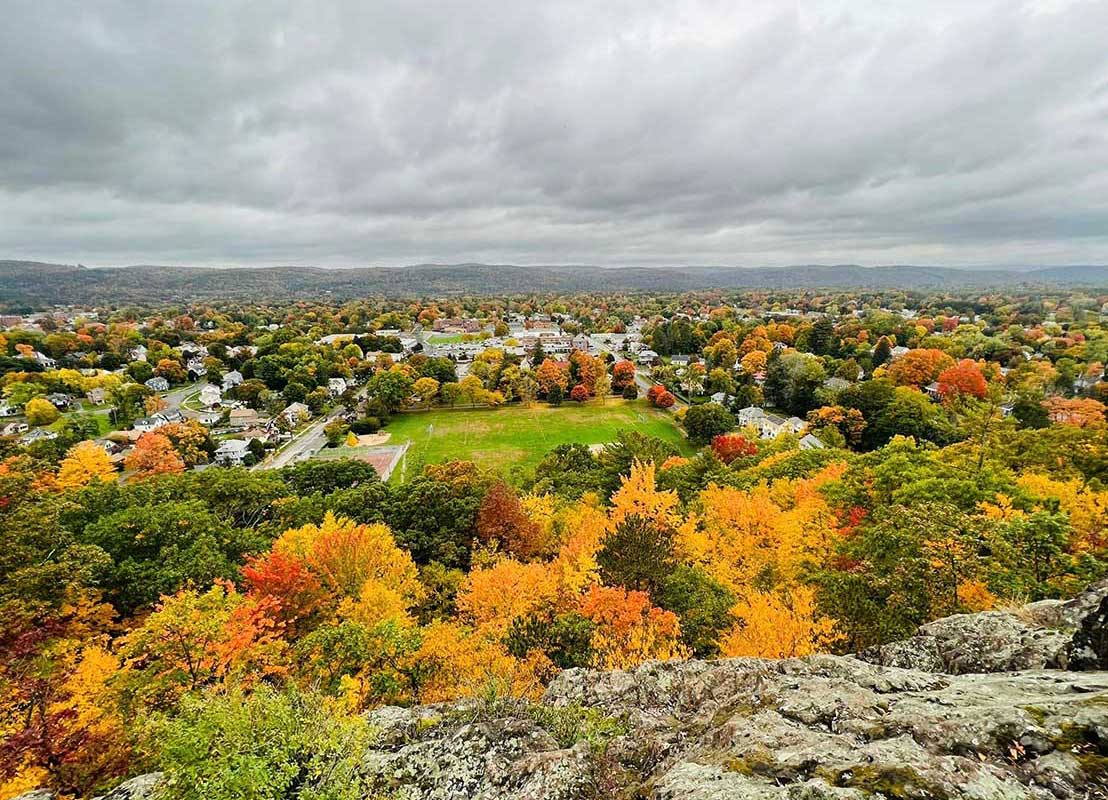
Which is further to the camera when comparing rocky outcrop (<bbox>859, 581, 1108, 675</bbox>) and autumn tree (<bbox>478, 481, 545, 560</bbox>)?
autumn tree (<bbox>478, 481, 545, 560</bbox>)

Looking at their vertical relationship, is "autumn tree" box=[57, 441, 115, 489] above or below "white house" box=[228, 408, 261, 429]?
above

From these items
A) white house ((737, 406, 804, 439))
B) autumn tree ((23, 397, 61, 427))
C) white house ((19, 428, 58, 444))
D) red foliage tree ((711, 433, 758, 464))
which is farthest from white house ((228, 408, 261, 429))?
A: white house ((737, 406, 804, 439))

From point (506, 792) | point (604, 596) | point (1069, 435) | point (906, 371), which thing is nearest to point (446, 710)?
point (506, 792)

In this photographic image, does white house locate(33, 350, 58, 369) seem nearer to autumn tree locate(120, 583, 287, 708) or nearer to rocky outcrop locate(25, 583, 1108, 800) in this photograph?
autumn tree locate(120, 583, 287, 708)

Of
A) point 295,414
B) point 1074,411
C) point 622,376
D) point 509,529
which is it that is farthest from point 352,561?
point 1074,411

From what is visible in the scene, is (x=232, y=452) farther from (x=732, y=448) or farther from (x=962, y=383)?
(x=962, y=383)
